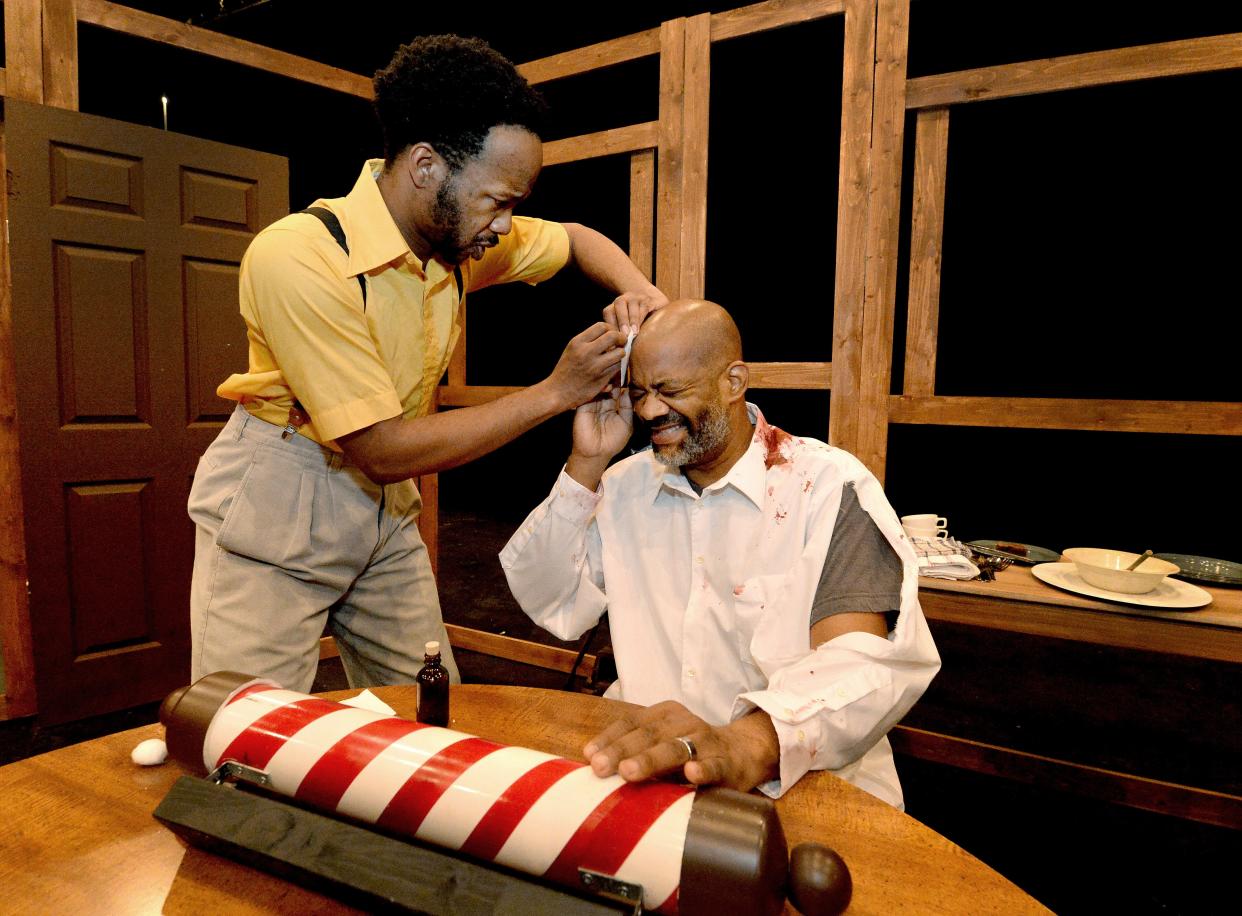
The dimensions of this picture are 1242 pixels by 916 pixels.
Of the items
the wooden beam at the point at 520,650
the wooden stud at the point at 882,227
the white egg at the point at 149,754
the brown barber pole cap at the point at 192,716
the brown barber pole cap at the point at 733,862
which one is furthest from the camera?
the wooden beam at the point at 520,650

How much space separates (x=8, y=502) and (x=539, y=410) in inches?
110

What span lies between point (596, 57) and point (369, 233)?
218 centimetres

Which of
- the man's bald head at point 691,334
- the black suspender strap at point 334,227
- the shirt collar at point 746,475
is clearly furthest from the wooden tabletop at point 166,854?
the black suspender strap at point 334,227

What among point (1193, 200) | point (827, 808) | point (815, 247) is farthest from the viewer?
point (815, 247)

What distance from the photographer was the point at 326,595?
1.72 metres

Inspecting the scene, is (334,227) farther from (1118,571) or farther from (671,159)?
(1118,571)

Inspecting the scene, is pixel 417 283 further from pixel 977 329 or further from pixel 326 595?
pixel 977 329

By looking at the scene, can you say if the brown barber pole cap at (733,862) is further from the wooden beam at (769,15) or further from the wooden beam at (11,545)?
the wooden beam at (11,545)

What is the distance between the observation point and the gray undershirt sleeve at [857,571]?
1.31 meters

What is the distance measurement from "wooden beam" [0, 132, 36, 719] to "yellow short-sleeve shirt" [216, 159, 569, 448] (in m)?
2.09

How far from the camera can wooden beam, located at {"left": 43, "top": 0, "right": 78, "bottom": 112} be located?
9.42 feet

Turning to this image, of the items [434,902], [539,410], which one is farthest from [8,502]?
[434,902]

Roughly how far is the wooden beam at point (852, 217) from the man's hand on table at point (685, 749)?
6.35 ft

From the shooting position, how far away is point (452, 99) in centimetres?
151
